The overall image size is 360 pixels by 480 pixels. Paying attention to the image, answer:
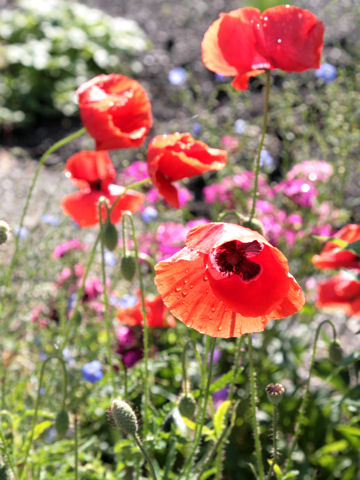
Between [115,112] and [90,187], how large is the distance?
281 millimetres

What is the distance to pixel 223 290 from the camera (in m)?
1.14

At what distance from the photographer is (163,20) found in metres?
6.30

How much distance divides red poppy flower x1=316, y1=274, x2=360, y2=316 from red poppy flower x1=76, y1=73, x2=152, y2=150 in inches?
29.5

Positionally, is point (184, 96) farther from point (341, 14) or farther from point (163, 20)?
point (163, 20)

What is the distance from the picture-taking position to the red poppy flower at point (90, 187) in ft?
5.62

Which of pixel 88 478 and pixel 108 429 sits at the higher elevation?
pixel 88 478

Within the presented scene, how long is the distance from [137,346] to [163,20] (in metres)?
4.75

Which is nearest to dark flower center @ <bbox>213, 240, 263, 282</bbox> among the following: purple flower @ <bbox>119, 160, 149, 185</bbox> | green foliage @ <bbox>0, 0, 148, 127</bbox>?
Result: purple flower @ <bbox>119, 160, 149, 185</bbox>

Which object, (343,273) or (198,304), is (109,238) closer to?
(198,304)

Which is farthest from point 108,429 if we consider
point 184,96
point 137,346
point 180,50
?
point 180,50

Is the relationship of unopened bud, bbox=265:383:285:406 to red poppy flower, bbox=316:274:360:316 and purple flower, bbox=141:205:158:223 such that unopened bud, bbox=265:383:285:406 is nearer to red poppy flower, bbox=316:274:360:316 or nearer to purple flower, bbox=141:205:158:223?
red poppy flower, bbox=316:274:360:316

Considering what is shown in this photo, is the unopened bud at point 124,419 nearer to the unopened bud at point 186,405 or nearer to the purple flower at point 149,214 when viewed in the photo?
the unopened bud at point 186,405

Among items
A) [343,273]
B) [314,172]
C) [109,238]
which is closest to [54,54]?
[314,172]

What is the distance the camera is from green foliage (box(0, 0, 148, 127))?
5.28m
